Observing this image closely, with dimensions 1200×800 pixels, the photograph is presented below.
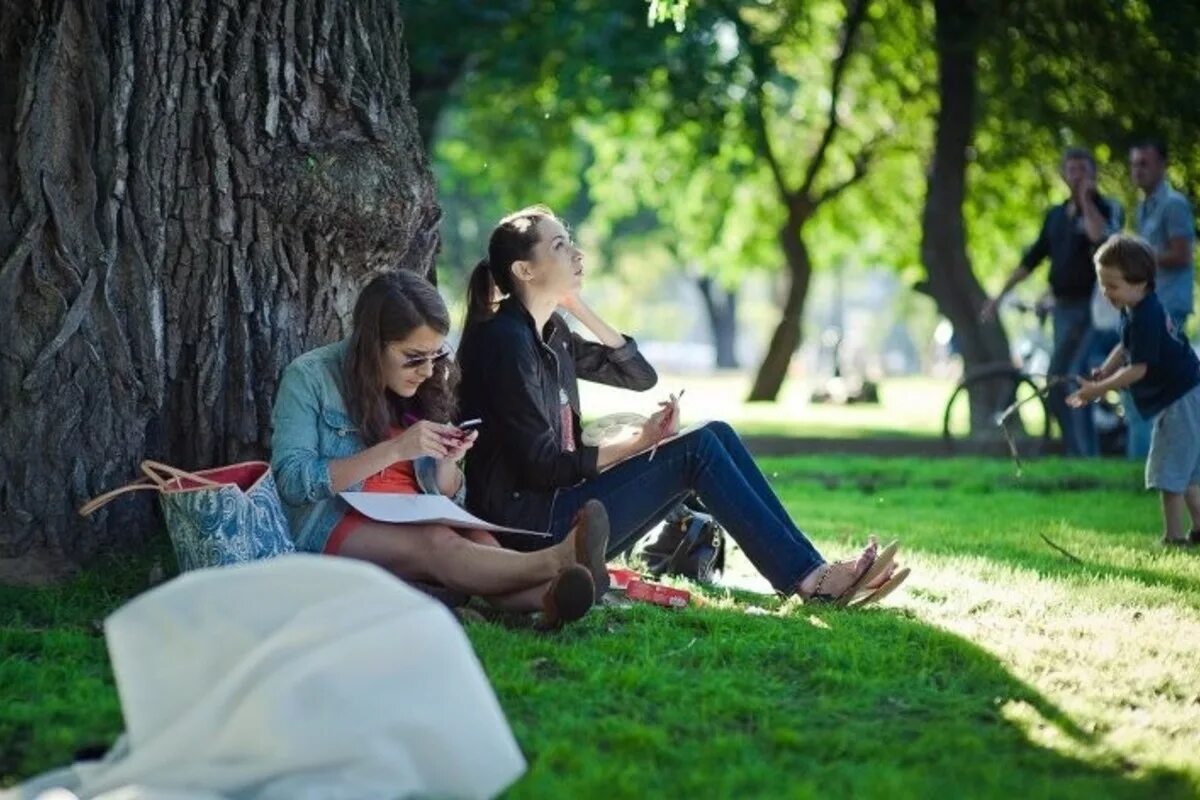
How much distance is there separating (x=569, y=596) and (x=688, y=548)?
2.18 m

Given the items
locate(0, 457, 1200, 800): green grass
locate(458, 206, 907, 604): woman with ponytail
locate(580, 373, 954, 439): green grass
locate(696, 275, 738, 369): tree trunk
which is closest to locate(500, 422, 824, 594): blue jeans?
locate(458, 206, 907, 604): woman with ponytail

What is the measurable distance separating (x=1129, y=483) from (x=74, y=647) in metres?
8.78

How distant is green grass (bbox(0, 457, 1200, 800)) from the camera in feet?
16.8

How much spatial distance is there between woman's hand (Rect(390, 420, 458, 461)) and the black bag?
212cm

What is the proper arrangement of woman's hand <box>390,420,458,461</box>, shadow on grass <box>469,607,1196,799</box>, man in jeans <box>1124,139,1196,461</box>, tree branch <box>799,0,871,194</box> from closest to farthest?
shadow on grass <box>469,607,1196,799</box>, woman's hand <box>390,420,458,461</box>, man in jeans <box>1124,139,1196,461</box>, tree branch <box>799,0,871,194</box>

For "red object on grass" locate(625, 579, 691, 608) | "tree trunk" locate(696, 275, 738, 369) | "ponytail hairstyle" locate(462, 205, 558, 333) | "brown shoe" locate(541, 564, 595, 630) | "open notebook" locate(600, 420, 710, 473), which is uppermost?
"ponytail hairstyle" locate(462, 205, 558, 333)

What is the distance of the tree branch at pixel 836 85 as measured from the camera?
2372 cm

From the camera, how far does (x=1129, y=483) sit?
13.5 metres

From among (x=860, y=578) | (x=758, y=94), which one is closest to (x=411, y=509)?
(x=860, y=578)

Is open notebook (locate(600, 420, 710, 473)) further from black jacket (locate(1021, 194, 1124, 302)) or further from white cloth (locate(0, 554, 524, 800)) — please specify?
black jacket (locate(1021, 194, 1124, 302))

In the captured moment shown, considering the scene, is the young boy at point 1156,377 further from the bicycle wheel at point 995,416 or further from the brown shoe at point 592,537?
the bicycle wheel at point 995,416

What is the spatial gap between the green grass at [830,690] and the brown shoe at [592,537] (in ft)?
0.83

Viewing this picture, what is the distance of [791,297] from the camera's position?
2600 centimetres

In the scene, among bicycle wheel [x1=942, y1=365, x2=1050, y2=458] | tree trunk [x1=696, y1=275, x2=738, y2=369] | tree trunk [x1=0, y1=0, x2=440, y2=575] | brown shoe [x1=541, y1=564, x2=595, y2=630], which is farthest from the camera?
tree trunk [x1=696, y1=275, x2=738, y2=369]
